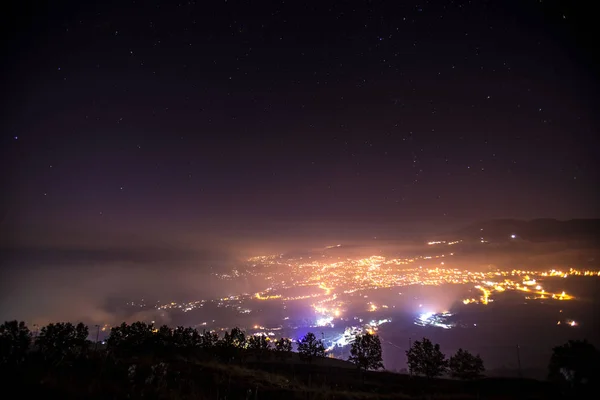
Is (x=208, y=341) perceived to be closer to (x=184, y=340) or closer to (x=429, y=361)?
(x=184, y=340)

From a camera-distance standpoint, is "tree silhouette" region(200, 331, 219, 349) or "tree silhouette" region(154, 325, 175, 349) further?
"tree silhouette" region(200, 331, 219, 349)

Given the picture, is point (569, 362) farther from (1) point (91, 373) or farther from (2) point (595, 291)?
(2) point (595, 291)

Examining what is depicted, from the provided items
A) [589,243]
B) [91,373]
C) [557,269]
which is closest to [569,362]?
[91,373]

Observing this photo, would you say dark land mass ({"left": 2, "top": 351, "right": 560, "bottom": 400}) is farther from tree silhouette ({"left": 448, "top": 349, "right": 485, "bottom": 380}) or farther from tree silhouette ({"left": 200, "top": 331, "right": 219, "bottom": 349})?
tree silhouette ({"left": 200, "top": 331, "right": 219, "bottom": 349})

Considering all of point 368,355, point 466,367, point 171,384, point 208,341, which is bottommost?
point 466,367

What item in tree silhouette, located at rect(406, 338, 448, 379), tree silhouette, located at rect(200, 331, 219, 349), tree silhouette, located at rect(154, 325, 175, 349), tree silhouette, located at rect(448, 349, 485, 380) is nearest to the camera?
tree silhouette, located at rect(154, 325, 175, 349)

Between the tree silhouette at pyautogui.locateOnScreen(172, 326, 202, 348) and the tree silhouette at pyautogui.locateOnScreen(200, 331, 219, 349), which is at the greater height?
the tree silhouette at pyautogui.locateOnScreen(172, 326, 202, 348)

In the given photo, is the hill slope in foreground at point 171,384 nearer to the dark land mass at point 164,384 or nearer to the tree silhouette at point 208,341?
the dark land mass at point 164,384

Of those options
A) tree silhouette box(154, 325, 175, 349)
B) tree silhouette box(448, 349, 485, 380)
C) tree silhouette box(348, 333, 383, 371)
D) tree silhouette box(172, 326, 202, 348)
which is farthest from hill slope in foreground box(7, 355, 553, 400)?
tree silhouette box(172, 326, 202, 348)

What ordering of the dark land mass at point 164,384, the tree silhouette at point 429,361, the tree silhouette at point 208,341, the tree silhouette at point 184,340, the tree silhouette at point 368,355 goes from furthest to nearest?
1. the tree silhouette at point 208,341
2. the tree silhouette at point 368,355
3. the tree silhouette at point 184,340
4. the tree silhouette at point 429,361
5. the dark land mass at point 164,384

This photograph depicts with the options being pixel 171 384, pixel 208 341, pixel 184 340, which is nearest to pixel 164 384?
pixel 171 384

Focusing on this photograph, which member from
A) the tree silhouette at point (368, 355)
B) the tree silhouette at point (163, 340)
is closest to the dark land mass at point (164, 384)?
the tree silhouette at point (368, 355)
